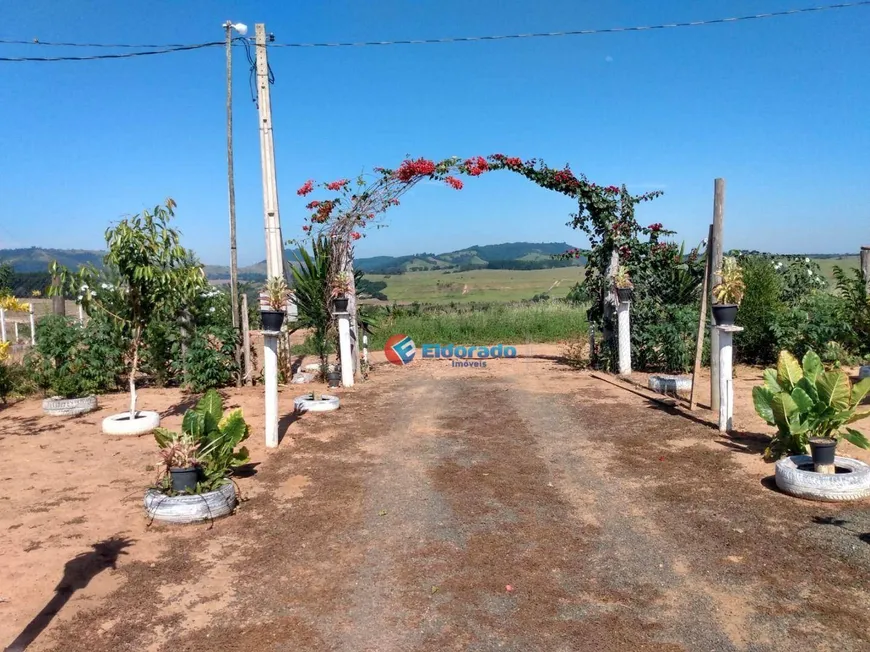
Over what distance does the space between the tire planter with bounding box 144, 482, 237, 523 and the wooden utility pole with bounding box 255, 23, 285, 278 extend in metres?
6.32

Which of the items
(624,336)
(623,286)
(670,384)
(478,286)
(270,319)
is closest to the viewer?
(270,319)

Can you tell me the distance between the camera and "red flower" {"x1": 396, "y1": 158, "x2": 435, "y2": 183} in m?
10.0

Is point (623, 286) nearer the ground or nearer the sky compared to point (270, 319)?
nearer the sky

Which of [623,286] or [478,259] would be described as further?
[478,259]

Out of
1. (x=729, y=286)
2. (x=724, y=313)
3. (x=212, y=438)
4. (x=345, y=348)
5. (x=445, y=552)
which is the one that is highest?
(x=729, y=286)

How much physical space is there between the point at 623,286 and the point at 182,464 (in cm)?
742

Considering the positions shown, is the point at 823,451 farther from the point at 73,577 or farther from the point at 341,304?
the point at 341,304

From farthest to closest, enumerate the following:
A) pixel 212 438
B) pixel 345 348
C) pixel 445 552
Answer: pixel 345 348
pixel 212 438
pixel 445 552

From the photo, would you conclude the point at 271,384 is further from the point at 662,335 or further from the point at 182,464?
the point at 662,335

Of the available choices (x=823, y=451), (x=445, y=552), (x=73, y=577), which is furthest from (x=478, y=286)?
(x=73, y=577)

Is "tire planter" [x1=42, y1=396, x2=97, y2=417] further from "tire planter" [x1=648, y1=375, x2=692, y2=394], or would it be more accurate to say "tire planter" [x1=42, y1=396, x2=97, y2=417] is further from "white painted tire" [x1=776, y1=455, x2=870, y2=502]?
"white painted tire" [x1=776, y1=455, x2=870, y2=502]

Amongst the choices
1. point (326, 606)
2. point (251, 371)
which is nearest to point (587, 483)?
point (326, 606)

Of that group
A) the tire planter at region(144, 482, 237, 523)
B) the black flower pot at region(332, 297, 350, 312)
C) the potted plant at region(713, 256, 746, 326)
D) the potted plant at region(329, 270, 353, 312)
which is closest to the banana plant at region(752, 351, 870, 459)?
the potted plant at region(713, 256, 746, 326)

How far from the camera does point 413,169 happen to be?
10055 millimetres
